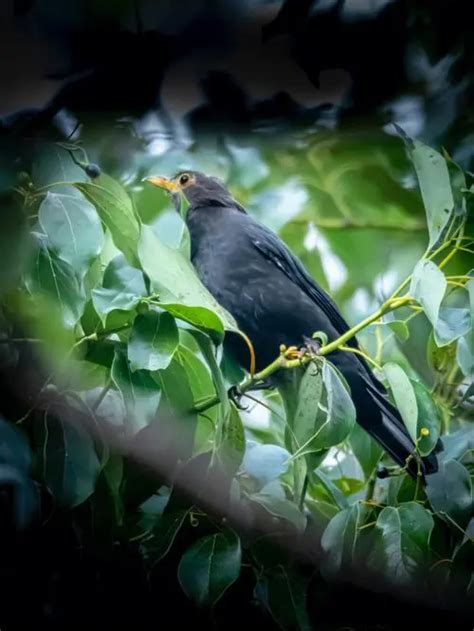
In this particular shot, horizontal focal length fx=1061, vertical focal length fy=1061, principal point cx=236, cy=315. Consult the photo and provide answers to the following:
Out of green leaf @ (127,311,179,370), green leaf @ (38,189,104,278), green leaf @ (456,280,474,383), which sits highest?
green leaf @ (38,189,104,278)

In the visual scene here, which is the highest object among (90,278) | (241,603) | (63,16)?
(63,16)

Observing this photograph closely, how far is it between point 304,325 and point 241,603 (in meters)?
0.64

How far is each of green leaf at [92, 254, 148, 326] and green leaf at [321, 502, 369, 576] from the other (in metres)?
0.52

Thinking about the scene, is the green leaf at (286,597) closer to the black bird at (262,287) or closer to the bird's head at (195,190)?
the black bird at (262,287)

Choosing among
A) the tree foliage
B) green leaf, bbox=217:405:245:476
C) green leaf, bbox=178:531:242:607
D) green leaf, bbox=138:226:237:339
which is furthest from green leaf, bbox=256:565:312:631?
green leaf, bbox=138:226:237:339

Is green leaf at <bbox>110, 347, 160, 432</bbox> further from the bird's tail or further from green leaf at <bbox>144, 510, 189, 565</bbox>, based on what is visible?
the bird's tail

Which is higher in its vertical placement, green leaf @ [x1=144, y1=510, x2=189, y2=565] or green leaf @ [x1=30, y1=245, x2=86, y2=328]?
green leaf @ [x1=30, y1=245, x2=86, y2=328]

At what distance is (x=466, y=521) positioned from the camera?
1731mm

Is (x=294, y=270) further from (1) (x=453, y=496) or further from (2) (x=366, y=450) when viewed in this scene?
(1) (x=453, y=496)

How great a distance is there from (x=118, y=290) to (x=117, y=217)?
115mm

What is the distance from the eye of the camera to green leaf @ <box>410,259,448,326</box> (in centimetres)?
144

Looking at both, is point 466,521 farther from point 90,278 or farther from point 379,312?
point 90,278

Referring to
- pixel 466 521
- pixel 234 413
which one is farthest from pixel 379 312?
pixel 466 521

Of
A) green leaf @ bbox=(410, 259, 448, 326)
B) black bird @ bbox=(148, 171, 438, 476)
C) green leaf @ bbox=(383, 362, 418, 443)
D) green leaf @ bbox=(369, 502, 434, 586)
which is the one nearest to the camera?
green leaf @ bbox=(410, 259, 448, 326)
